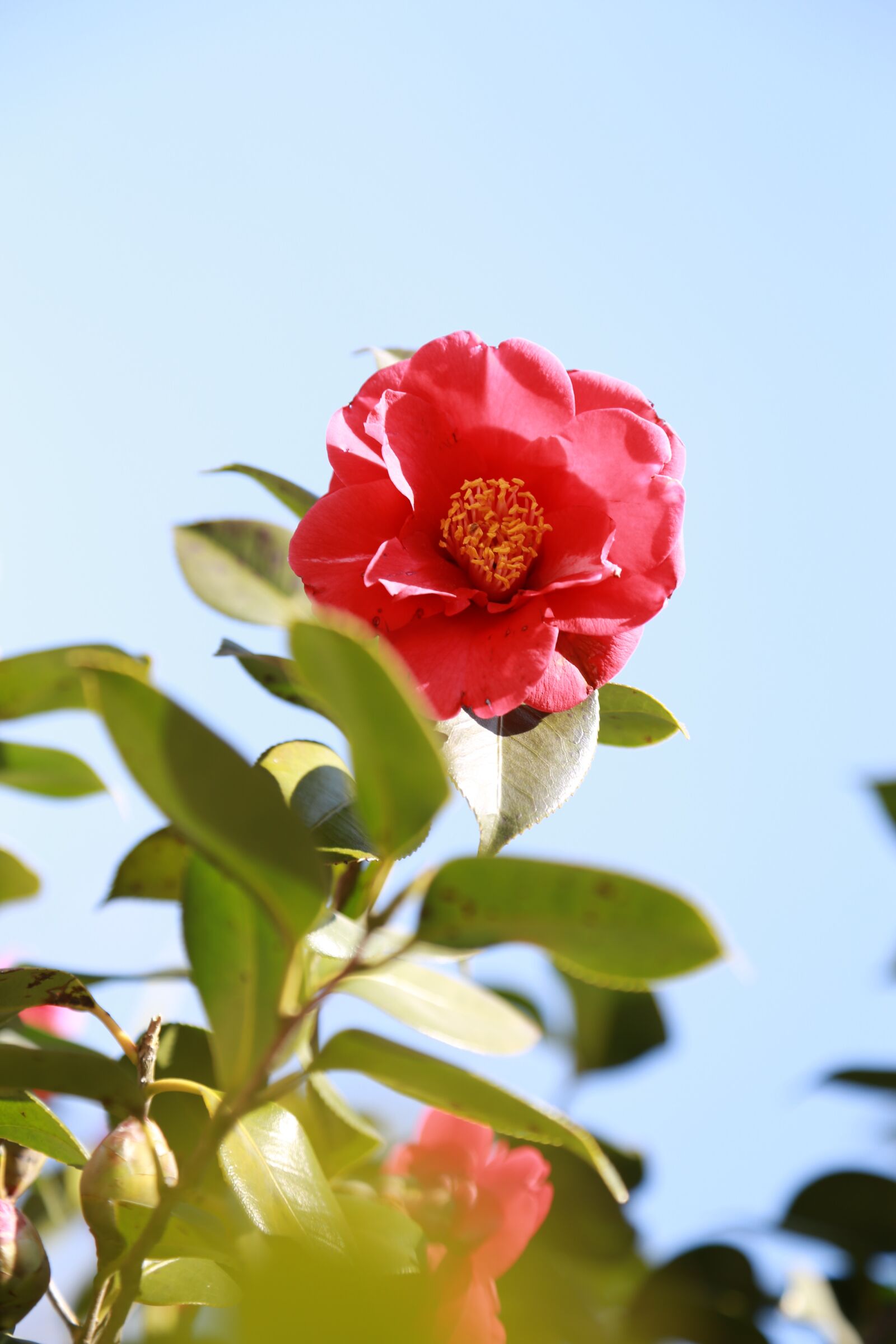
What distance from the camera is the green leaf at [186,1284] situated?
44 centimetres

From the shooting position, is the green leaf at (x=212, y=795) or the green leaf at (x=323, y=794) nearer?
the green leaf at (x=212, y=795)

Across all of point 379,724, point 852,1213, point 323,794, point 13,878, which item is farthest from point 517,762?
point 852,1213

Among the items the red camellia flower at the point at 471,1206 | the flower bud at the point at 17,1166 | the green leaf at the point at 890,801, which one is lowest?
the red camellia flower at the point at 471,1206

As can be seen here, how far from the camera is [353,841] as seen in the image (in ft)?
1.58

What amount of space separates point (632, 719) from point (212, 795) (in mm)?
345

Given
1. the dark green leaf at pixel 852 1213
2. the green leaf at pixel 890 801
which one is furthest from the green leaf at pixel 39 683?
the dark green leaf at pixel 852 1213

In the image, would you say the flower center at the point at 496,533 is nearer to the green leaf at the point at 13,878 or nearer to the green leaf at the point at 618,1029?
the green leaf at the point at 13,878

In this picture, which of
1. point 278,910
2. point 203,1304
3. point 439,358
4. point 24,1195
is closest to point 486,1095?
point 278,910

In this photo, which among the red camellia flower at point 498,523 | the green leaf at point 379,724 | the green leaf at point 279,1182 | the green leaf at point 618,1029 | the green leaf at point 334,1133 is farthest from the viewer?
the green leaf at point 618,1029

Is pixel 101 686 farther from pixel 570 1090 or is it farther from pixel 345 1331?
pixel 570 1090

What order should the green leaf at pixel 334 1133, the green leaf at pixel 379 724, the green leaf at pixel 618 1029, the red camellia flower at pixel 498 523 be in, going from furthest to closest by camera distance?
the green leaf at pixel 618 1029 → the green leaf at pixel 334 1133 → the red camellia flower at pixel 498 523 → the green leaf at pixel 379 724

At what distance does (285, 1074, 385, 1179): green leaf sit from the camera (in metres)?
0.61

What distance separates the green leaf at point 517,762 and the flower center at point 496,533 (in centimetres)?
8

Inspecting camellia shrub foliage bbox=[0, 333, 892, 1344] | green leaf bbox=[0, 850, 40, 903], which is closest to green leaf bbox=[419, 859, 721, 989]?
camellia shrub foliage bbox=[0, 333, 892, 1344]
